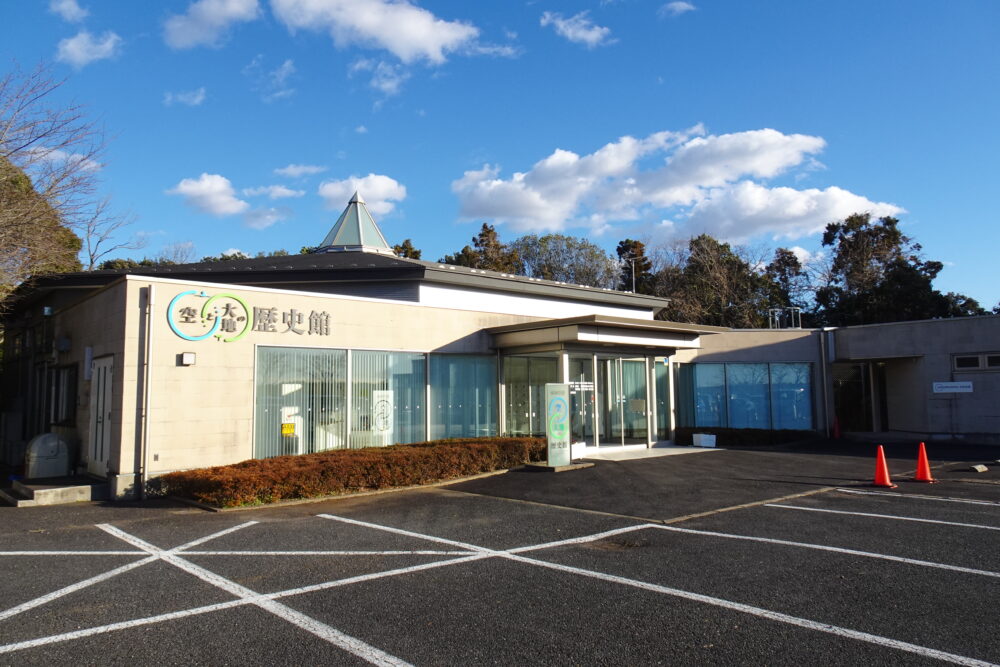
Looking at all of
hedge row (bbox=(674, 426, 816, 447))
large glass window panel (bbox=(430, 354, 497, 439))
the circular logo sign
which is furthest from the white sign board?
the circular logo sign

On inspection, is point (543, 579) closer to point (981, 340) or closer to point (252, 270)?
point (252, 270)

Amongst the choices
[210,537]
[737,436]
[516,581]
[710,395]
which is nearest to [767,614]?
[516,581]

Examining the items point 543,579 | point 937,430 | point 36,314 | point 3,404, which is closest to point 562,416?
point 543,579

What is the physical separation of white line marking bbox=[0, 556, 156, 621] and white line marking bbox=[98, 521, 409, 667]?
0.32m

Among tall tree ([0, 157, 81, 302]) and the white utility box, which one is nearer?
tall tree ([0, 157, 81, 302])

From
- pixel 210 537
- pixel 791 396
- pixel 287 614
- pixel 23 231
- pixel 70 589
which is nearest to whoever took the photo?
pixel 287 614

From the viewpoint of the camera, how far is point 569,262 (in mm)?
48500

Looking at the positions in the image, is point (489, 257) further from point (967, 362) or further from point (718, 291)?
point (967, 362)

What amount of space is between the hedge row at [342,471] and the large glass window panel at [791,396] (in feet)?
35.7

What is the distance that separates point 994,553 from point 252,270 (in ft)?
50.8

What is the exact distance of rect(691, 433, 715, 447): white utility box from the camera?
19.3m

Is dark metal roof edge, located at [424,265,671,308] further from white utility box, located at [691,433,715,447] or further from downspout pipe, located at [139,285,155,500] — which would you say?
downspout pipe, located at [139,285,155,500]

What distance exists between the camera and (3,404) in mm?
22047

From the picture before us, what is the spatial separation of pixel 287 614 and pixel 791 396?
2010 cm
